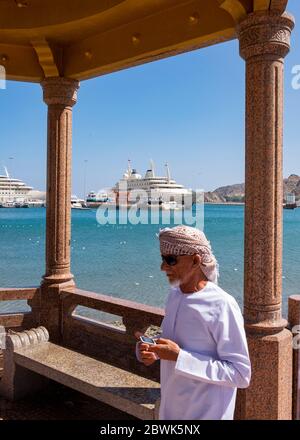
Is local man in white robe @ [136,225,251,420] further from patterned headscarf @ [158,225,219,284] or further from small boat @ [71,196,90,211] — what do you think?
small boat @ [71,196,90,211]

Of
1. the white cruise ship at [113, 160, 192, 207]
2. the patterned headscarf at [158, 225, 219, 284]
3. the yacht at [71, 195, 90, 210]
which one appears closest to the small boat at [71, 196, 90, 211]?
the yacht at [71, 195, 90, 210]

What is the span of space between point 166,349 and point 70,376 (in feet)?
7.46

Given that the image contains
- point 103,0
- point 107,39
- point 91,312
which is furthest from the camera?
point 91,312

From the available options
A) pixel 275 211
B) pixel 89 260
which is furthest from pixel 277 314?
pixel 89 260

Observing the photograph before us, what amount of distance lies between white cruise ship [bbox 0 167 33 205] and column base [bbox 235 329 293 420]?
123 meters

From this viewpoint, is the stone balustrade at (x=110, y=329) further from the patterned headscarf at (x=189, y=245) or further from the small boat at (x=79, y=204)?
the small boat at (x=79, y=204)

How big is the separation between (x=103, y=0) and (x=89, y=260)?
126ft

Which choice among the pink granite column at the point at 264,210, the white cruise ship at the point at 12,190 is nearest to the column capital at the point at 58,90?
the pink granite column at the point at 264,210

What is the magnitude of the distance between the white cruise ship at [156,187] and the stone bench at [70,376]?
93622mm

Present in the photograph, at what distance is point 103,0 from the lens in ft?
13.7

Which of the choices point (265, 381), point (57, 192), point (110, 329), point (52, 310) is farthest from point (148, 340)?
point (57, 192)

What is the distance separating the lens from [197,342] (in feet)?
5.53

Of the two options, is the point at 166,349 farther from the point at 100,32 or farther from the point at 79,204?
the point at 79,204

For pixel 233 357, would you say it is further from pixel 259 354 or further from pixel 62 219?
pixel 62 219
